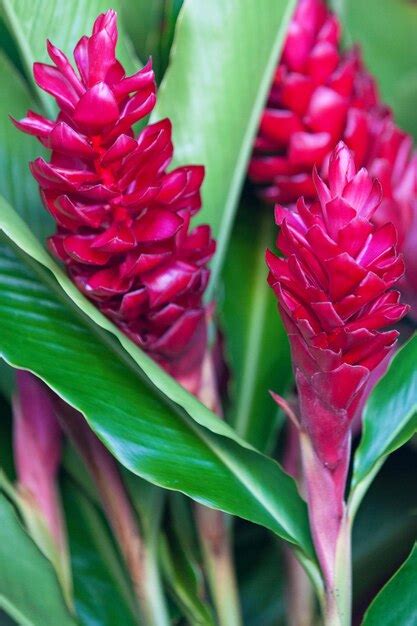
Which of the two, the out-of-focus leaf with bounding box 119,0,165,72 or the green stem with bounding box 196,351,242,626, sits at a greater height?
the out-of-focus leaf with bounding box 119,0,165,72

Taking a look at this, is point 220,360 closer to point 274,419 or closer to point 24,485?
point 274,419

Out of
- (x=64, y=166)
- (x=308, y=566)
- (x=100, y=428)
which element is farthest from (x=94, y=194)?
(x=308, y=566)

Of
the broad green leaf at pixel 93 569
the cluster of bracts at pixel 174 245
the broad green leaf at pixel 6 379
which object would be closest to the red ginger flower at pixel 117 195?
the cluster of bracts at pixel 174 245

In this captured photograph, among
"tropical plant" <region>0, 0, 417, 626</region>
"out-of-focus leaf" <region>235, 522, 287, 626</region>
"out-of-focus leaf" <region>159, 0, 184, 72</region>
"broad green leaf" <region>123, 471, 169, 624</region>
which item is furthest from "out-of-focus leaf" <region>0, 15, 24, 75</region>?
"out-of-focus leaf" <region>235, 522, 287, 626</region>

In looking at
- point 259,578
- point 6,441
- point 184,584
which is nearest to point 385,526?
point 259,578

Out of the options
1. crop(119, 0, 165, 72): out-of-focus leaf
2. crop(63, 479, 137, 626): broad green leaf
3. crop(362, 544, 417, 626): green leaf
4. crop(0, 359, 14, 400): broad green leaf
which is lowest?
crop(63, 479, 137, 626): broad green leaf

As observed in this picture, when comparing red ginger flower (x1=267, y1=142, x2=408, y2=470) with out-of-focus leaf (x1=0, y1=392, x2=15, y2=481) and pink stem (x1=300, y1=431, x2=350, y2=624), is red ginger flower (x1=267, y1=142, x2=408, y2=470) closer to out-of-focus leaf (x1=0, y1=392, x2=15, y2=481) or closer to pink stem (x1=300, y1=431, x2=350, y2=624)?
pink stem (x1=300, y1=431, x2=350, y2=624)
